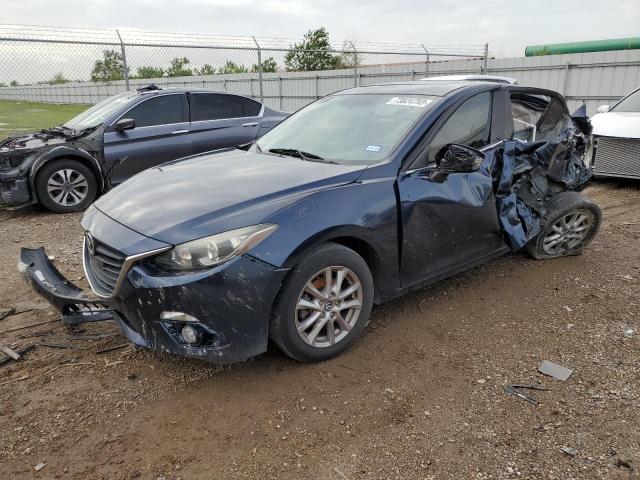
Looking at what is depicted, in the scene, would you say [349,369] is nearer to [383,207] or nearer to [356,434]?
[356,434]

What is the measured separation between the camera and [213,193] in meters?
3.02

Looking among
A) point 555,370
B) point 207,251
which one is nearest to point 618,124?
point 555,370

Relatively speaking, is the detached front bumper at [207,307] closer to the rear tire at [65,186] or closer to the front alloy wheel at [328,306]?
the front alloy wheel at [328,306]

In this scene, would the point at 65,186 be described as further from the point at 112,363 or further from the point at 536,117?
the point at 536,117

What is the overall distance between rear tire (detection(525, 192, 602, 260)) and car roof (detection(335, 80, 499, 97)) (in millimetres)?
1394

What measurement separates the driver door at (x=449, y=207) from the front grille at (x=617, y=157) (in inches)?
189

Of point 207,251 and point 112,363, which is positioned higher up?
point 207,251

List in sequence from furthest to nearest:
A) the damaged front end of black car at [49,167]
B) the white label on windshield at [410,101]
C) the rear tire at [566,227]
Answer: the damaged front end of black car at [49,167] < the rear tire at [566,227] < the white label on windshield at [410,101]

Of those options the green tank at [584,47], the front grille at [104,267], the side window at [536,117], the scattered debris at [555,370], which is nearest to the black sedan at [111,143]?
the front grille at [104,267]

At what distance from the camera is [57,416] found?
105 inches

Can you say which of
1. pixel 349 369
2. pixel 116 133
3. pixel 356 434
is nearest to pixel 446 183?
pixel 349 369

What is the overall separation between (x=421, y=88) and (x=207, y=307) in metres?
2.55

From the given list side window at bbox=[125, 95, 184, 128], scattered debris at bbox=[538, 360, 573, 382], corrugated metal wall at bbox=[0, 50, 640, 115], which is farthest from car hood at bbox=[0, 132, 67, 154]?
corrugated metal wall at bbox=[0, 50, 640, 115]

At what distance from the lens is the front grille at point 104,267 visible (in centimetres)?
279
